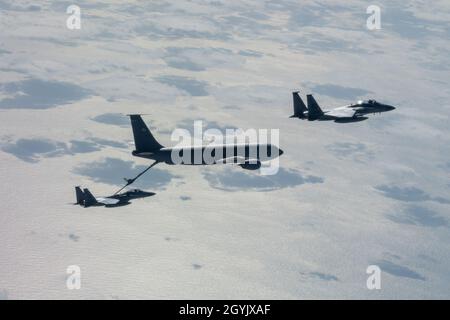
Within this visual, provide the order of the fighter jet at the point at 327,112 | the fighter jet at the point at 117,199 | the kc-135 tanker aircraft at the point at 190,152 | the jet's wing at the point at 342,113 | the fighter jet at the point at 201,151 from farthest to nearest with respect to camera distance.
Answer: the jet's wing at the point at 342,113 < the fighter jet at the point at 327,112 < the fighter jet at the point at 117,199 < the kc-135 tanker aircraft at the point at 190,152 < the fighter jet at the point at 201,151

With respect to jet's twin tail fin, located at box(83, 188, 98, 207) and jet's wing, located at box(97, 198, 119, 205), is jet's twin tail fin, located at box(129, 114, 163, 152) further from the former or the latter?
jet's twin tail fin, located at box(83, 188, 98, 207)

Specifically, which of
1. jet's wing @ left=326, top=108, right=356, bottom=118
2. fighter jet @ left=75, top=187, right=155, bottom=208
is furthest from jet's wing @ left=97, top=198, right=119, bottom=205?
jet's wing @ left=326, top=108, right=356, bottom=118

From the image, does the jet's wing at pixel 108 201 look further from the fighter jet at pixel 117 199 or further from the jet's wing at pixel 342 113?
the jet's wing at pixel 342 113

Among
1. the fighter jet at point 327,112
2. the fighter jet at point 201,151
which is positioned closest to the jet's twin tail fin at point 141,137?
the fighter jet at point 201,151

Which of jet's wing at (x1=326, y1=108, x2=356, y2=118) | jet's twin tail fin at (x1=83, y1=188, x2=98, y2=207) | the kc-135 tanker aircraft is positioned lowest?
jet's twin tail fin at (x1=83, y1=188, x2=98, y2=207)

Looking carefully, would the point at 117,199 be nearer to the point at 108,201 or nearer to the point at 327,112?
the point at 108,201
